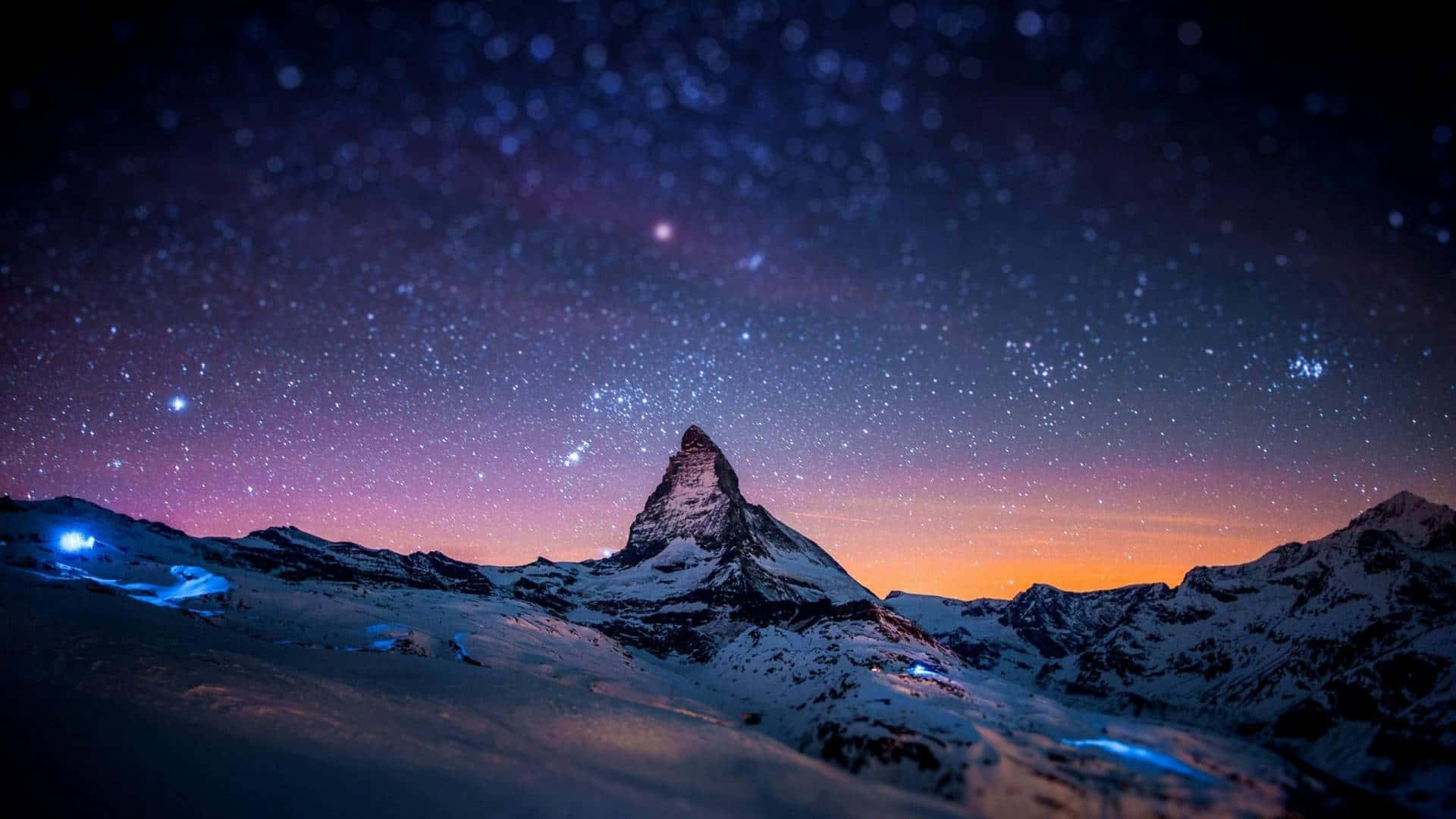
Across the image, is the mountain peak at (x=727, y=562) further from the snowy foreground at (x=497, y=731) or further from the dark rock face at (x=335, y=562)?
the snowy foreground at (x=497, y=731)

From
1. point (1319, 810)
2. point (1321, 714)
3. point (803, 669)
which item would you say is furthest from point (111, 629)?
point (1321, 714)

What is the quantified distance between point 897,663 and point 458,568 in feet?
485

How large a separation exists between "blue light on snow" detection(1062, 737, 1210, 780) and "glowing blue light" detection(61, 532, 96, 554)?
5190 inches

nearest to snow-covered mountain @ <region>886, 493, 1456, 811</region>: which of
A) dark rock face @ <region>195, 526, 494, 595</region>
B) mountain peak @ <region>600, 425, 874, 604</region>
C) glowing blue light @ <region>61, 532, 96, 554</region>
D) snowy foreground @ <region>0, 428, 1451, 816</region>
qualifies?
snowy foreground @ <region>0, 428, 1451, 816</region>

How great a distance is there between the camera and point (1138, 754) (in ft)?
88.2

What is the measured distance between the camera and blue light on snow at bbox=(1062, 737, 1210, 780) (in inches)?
977

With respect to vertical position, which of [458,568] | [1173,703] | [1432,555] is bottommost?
[1173,703]

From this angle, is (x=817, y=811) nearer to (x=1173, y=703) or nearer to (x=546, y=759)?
(x=546, y=759)

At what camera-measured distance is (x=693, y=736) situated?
84.9ft

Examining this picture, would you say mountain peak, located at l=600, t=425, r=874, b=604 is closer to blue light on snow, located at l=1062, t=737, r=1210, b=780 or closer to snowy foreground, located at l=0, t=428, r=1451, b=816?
snowy foreground, located at l=0, t=428, r=1451, b=816

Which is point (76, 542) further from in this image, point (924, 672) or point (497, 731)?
point (924, 672)

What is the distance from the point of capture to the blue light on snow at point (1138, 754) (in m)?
24.8

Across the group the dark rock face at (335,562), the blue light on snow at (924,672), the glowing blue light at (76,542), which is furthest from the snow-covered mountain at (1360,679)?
the glowing blue light at (76,542)

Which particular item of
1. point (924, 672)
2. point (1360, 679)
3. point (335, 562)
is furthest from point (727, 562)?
point (1360, 679)
